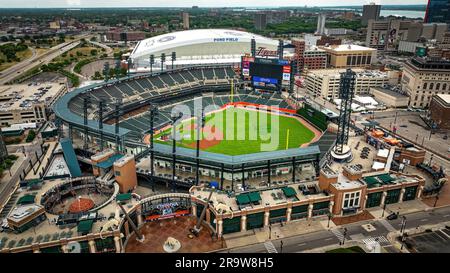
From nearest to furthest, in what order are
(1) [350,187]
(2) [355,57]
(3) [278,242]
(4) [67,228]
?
(4) [67,228]
(3) [278,242]
(1) [350,187]
(2) [355,57]

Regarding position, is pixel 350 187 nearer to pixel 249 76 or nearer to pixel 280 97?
pixel 280 97

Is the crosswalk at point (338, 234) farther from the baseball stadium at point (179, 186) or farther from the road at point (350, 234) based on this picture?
the baseball stadium at point (179, 186)

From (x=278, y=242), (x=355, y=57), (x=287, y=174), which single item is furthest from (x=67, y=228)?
(x=355, y=57)

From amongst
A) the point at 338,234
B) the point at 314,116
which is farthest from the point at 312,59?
the point at 338,234

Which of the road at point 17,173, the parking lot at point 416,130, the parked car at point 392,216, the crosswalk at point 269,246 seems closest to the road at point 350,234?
the crosswalk at point 269,246

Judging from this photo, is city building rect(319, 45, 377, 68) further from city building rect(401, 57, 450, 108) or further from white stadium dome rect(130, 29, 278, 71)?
city building rect(401, 57, 450, 108)
